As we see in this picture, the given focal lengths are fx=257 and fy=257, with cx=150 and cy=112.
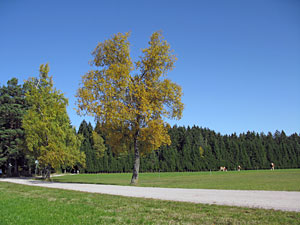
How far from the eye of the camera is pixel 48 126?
2775 centimetres

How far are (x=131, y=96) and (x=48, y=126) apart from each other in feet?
42.9

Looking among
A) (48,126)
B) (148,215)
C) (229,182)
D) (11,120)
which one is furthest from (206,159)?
(148,215)

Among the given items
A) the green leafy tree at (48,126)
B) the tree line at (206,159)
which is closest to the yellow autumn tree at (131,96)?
the green leafy tree at (48,126)

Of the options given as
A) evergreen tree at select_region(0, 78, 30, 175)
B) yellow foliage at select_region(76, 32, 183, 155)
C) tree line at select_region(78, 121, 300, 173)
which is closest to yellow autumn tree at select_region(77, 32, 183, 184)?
yellow foliage at select_region(76, 32, 183, 155)

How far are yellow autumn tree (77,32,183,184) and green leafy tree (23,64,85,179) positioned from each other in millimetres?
9697

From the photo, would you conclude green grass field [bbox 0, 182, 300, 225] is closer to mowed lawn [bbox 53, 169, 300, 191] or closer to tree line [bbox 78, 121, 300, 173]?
mowed lawn [bbox 53, 169, 300, 191]

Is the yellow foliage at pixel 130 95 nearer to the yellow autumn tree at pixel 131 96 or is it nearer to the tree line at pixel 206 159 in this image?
the yellow autumn tree at pixel 131 96

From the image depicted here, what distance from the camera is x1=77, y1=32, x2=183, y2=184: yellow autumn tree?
734 inches

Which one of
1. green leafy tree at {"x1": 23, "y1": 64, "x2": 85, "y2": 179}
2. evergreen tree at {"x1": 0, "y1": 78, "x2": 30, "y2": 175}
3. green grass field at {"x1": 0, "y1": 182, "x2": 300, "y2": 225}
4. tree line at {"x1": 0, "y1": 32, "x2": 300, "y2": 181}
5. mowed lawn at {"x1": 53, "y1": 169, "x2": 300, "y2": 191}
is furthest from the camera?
evergreen tree at {"x1": 0, "y1": 78, "x2": 30, "y2": 175}

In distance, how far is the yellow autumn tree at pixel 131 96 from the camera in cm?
1866

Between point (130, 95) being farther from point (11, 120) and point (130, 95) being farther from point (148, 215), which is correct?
point (11, 120)

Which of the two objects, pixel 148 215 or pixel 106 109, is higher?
pixel 106 109

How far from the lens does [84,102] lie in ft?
62.4

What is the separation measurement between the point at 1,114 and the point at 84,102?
27.7 metres
